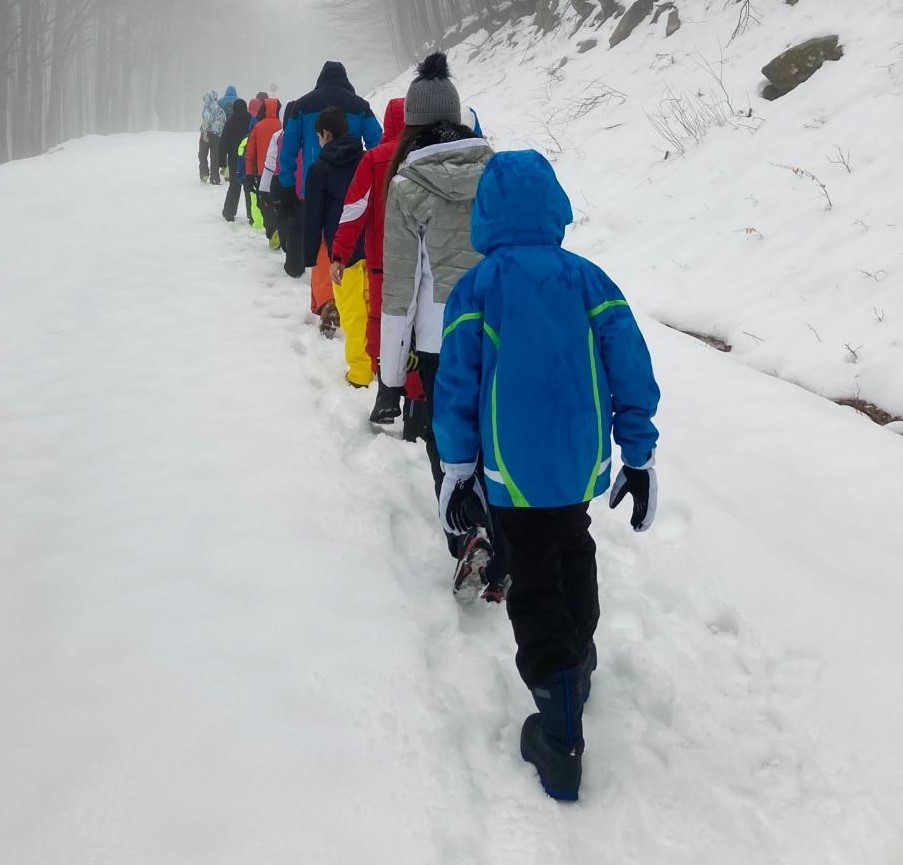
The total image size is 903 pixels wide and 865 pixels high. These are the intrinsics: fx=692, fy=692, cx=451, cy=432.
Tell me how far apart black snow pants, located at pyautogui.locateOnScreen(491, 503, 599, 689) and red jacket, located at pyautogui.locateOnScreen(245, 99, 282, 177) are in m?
6.36

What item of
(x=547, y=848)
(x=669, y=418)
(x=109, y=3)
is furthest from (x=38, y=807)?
(x=109, y=3)

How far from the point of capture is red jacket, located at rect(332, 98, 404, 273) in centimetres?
311

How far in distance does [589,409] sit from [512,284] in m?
0.40

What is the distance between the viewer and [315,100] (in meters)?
5.32

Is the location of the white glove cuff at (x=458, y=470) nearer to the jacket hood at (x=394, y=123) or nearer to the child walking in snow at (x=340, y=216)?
the jacket hood at (x=394, y=123)

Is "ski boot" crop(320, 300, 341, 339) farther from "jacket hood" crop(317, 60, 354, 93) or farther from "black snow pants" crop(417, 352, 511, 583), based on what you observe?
"black snow pants" crop(417, 352, 511, 583)

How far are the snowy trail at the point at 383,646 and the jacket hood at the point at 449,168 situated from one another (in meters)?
1.56

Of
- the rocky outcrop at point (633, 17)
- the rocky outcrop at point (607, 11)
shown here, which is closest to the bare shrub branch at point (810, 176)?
the rocky outcrop at point (633, 17)

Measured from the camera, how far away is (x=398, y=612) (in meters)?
2.73

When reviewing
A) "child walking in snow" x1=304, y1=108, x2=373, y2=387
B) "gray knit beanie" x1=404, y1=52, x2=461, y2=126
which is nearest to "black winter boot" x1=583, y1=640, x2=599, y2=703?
"gray knit beanie" x1=404, y1=52, x2=461, y2=126

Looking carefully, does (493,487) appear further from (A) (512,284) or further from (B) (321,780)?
(B) (321,780)

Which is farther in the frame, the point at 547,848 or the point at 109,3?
the point at 109,3

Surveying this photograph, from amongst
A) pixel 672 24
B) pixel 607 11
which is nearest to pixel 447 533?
pixel 672 24

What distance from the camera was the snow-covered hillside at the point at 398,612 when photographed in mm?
1926
